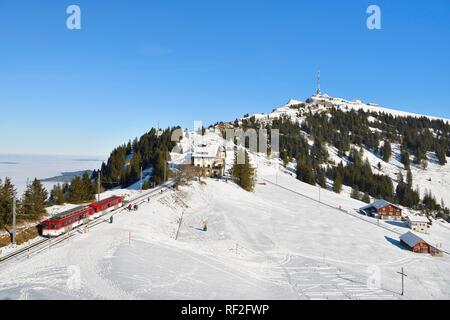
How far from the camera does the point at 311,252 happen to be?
47.7m

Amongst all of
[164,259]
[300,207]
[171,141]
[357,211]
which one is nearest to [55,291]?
[164,259]

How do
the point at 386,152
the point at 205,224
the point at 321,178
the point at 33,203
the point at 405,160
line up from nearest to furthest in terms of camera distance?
the point at 33,203, the point at 205,224, the point at 321,178, the point at 405,160, the point at 386,152

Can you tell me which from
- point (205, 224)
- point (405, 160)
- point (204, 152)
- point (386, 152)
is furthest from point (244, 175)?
point (405, 160)

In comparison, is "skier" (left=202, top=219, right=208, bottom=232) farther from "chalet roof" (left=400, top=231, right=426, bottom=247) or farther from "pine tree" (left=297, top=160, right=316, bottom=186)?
"pine tree" (left=297, top=160, right=316, bottom=186)

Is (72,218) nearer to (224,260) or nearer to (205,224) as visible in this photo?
(224,260)

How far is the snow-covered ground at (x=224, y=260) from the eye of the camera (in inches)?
1024

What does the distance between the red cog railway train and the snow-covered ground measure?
271 cm

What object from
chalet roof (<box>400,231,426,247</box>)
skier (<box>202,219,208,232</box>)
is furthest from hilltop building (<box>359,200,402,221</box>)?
skier (<box>202,219,208,232</box>)

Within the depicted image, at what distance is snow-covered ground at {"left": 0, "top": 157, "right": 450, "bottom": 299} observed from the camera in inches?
1024

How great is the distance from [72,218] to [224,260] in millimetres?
18702

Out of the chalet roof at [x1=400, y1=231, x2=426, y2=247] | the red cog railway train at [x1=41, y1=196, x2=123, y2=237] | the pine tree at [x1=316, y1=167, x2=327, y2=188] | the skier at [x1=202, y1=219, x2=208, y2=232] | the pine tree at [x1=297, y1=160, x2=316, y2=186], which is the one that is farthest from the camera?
the pine tree at [x1=316, y1=167, x2=327, y2=188]

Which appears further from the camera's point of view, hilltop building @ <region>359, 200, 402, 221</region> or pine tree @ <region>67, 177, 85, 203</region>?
hilltop building @ <region>359, 200, 402, 221</region>

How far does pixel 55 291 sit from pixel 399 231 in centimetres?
6767

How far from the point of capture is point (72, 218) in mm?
39219
